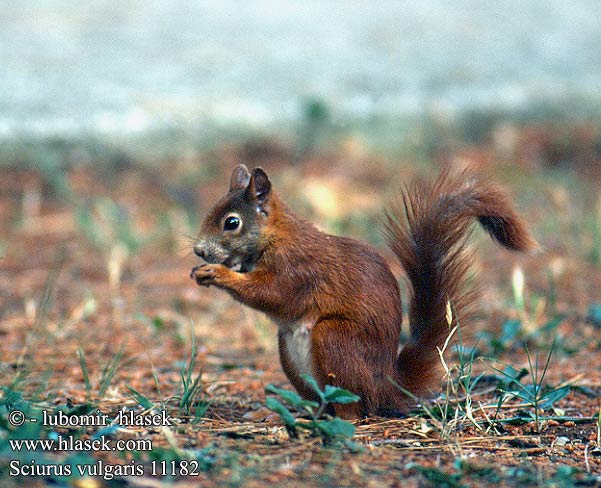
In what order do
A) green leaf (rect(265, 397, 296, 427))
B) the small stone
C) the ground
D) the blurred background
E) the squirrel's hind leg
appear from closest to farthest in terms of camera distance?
1. the ground
2. green leaf (rect(265, 397, 296, 427))
3. the small stone
4. the squirrel's hind leg
5. the blurred background

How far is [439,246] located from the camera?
2.48m

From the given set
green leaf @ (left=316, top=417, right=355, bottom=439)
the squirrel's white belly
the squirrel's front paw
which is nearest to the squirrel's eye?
the squirrel's front paw

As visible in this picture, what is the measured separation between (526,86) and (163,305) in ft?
16.1

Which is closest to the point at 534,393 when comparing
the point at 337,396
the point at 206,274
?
the point at 337,396

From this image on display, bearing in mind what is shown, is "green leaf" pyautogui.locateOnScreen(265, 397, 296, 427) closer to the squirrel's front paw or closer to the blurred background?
the squirrel's front paw

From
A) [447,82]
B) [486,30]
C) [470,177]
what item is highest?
[486,30]

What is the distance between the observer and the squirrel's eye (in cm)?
259

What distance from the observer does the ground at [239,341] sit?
6.41 ft

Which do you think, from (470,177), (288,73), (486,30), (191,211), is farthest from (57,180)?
(486,30)

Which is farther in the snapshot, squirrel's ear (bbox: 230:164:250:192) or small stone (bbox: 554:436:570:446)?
squirrel's ear (bbox: 230:164:250:192)

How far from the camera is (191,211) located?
5734 mm

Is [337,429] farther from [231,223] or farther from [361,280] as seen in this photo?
[231,223]

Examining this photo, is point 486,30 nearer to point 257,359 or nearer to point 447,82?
point 447,82

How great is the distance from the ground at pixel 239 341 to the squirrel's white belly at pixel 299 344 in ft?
0.62
